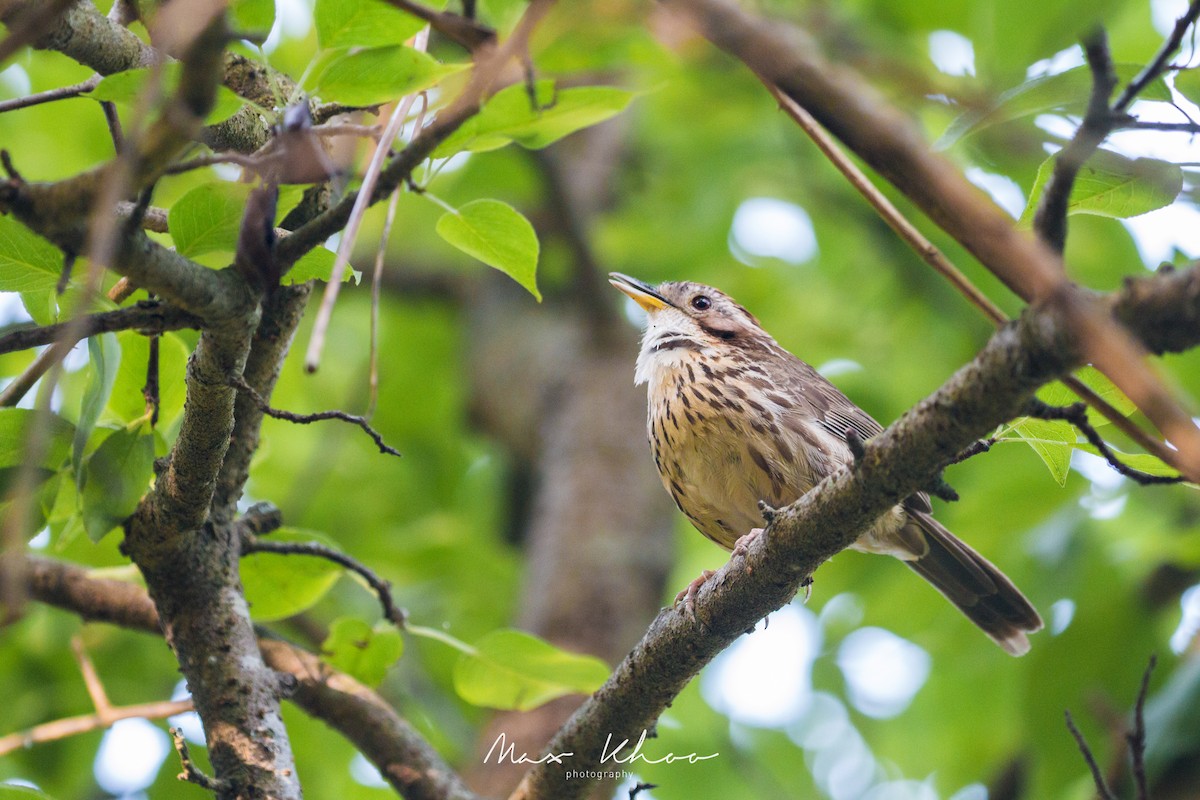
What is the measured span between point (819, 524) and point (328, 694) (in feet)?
6.30

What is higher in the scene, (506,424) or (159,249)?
(506,424)

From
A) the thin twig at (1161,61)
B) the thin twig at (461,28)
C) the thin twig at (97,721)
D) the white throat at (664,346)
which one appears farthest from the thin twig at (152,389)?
the white throat at (664,346)

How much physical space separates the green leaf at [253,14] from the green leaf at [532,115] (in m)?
0.46

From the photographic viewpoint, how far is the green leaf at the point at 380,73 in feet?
7.22

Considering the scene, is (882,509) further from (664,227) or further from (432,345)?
(432,345)

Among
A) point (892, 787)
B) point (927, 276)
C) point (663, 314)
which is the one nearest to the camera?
point (663, 314)

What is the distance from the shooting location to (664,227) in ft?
26.8

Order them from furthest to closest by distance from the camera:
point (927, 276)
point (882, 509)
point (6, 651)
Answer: point (927, 276) → point (6, 651) → point (882, 509)

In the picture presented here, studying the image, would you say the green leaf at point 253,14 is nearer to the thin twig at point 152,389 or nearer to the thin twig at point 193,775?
the thin twig at point 152,389

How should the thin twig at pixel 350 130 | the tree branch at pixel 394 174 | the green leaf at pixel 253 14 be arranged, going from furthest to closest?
the green leaf at pixel 253 14, the thin twig at pixel 350 130, the tree branch at pixel 394 174

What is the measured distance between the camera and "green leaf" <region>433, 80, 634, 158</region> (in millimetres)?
2508

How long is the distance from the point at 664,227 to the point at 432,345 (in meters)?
2.65

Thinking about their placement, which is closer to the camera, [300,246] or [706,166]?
[300,246]

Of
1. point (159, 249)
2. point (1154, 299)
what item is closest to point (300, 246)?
point (159, 249)
